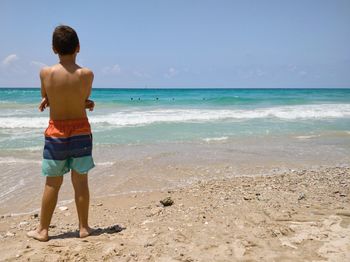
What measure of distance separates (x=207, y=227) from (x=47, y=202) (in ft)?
5.12

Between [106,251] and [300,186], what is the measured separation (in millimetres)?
3380

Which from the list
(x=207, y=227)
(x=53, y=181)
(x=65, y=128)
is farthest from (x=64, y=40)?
(x=207, y=227)

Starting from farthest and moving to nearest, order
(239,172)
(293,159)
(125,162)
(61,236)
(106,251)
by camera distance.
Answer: (293,159) → (125,162) → (239,172) → (61,236) → (106,251)

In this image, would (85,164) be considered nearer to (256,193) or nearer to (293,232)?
(293,232)

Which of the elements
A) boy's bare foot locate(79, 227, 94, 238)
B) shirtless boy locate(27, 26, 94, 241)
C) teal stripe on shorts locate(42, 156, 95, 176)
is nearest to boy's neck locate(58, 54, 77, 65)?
shirtless boy locate(27, 26, 94, 241)

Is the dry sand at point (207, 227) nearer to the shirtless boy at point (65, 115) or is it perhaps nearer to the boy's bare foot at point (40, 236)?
the boy's bare foot at point (40, 236)

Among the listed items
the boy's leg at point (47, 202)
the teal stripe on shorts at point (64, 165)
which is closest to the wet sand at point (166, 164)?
the boy's leg at point (47, 202)

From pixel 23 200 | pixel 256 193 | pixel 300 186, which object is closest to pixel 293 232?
pixel 256 193

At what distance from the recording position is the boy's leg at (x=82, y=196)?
339 centimetres

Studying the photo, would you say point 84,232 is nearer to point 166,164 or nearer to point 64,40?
point 64,40

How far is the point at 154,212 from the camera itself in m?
4.46

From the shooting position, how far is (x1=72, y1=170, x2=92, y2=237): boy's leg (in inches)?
134

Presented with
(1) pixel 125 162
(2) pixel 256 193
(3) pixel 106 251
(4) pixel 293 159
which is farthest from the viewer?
(4) pixel 293 159

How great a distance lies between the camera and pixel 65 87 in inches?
125
